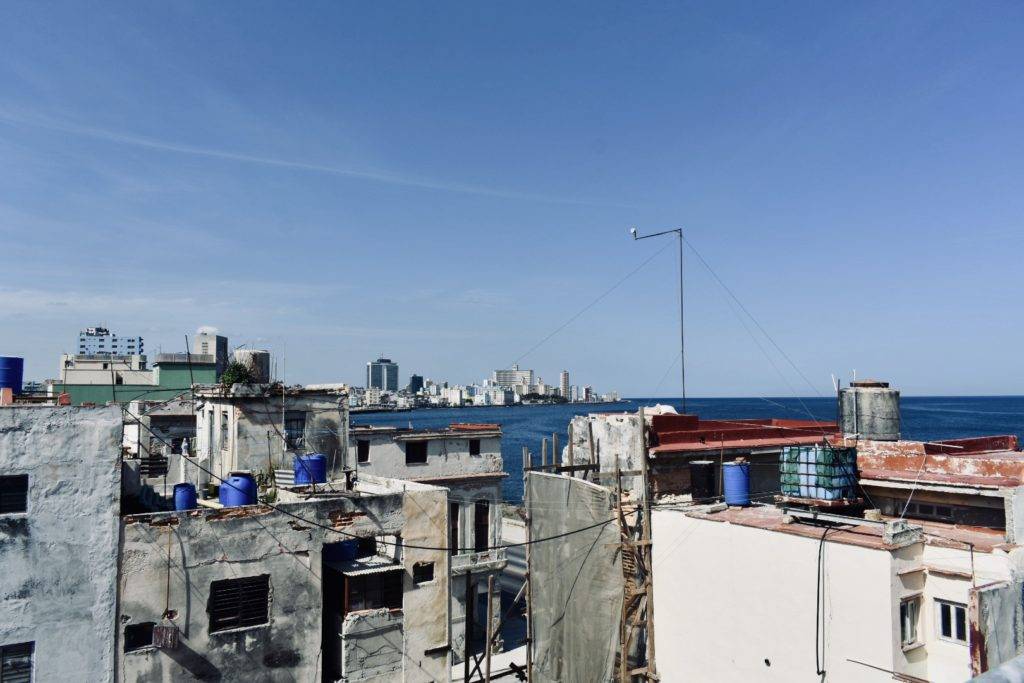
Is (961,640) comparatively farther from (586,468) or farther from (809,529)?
(586,468)

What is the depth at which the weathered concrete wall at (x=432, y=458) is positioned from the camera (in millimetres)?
38806

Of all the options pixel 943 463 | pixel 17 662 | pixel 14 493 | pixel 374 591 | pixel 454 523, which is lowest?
pixel 454 523

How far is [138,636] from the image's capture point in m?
19.0

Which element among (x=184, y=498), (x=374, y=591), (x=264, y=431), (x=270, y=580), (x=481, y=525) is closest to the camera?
(x=270, y=580)

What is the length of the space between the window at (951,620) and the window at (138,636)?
20147 millimetres

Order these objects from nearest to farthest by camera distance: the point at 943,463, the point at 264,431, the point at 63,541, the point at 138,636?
the point at 63,541, the point at 138,636, the point at 943,463, the point at 264,431

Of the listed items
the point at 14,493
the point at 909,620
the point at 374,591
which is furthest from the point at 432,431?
the point at 909,620

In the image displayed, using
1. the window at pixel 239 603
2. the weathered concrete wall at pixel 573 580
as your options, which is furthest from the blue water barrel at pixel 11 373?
the weathered concrete wall at pixel 573 580

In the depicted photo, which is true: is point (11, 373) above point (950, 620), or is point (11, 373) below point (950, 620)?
above

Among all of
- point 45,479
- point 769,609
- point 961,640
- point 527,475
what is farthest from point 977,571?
point 45,479

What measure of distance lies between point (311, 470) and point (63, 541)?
29.1 feet

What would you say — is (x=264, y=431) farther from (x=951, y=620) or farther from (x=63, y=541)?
(x=951, y=620)

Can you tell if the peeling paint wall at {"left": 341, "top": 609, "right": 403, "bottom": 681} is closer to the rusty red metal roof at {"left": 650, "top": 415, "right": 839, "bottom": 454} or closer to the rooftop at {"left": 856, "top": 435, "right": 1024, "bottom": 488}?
the rusty red metal roof at {"left": 650, "top": 415, "right": 839, "bottom": 454}

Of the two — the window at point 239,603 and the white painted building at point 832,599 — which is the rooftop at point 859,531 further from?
the window at point 239,603
